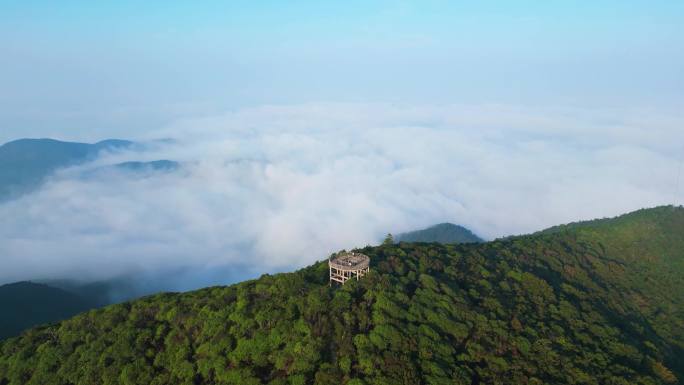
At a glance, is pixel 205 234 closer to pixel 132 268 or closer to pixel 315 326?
pixel 132 268

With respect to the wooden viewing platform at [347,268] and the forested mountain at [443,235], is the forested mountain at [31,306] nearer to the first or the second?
the wooden viewing platform at [347,268]

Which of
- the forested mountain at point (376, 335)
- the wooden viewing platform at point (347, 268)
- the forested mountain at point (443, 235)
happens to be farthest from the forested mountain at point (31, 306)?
the forested mountain at point (443, 235)

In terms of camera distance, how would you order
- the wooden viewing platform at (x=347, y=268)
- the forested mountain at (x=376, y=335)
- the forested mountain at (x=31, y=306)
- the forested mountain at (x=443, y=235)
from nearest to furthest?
the forested mountain at (x=376, y=335)
the wooden viewing platform at (x=347, y=268)
the forested mountain at (x=31, y=306)
the forested mountain at (x=443, y=235)

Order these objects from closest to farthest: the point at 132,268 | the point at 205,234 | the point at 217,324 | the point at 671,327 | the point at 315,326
A: the point at 315,326, the point at 217,324, the point at 671,327, the point at 132,268, the point at 205,234

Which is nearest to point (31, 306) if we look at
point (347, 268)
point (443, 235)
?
point (347, 268)

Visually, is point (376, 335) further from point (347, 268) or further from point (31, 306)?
point (31, 306)

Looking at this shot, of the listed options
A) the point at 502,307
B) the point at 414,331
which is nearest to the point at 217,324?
the point at 414,331

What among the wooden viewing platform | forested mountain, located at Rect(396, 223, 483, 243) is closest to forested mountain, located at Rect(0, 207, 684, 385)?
the wooden viewing platform
